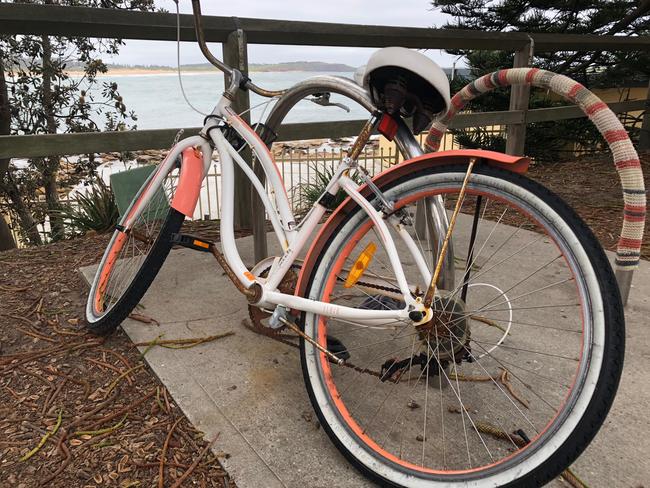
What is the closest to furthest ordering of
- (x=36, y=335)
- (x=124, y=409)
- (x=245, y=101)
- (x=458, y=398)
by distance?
1. (x=458, y=398)
2. (x=124, y=409)
3. (x=36, y=335)
4. (x=245, y=101)

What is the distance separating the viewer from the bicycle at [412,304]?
1.06 metres

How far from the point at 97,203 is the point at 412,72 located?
3.02m

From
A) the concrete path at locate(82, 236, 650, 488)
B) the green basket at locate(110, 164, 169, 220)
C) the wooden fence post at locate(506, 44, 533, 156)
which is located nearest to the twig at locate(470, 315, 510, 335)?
the concrete path at locate(82, 236, 650, 488)

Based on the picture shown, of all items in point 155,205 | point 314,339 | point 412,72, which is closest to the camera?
point 412,72

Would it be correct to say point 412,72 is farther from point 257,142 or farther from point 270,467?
point 270,467

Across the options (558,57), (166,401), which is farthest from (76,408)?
(558,57)

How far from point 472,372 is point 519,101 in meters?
2.77

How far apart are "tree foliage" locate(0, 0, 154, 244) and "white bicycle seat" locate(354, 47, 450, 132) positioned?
499cm

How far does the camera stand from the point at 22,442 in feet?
4.74

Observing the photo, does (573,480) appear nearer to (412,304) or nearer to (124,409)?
(412,304)

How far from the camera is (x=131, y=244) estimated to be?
7.55 feet

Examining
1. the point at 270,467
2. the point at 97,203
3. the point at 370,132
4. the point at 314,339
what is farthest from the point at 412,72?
the point at 97,203

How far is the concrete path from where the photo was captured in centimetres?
130

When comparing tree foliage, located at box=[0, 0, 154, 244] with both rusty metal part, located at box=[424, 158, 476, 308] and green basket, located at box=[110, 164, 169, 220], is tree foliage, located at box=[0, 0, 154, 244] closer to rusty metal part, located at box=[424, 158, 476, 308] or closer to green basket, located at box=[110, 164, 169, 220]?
green basket, located at box=[110, 164, 169, 220]
